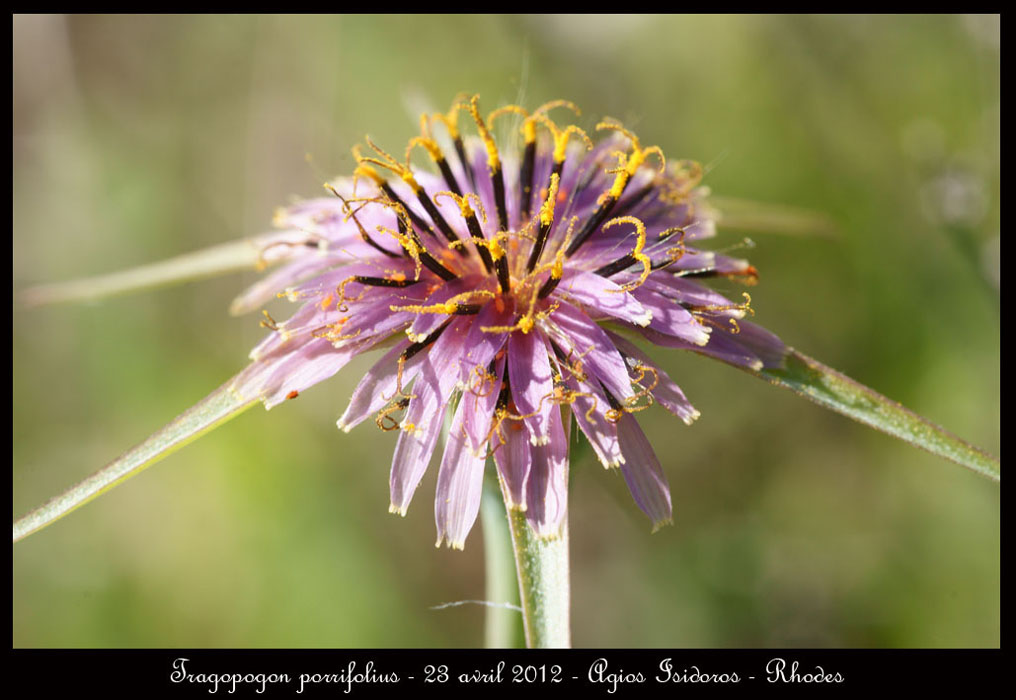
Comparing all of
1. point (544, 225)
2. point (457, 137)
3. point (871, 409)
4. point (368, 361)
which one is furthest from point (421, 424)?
point (368, 361)

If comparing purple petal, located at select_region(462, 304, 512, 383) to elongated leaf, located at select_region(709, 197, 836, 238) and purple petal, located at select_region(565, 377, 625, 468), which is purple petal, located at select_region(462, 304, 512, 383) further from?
elongated leaf, located at select_region(709, 197, 836, 238)

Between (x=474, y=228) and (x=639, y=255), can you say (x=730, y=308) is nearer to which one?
(x=639, y=255)

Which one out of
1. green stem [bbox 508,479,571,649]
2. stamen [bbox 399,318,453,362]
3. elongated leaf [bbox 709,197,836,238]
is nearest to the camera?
green stem [bbox 508,479,571,649]

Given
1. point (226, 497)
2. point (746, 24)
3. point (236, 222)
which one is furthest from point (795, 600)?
point (236, 222)

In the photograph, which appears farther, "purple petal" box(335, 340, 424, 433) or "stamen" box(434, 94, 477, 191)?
"stamen" box(434, 94, 477, 191)

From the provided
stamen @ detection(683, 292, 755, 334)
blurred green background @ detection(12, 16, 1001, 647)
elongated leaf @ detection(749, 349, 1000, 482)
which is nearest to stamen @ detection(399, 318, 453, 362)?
stamen @ detection(683, 292, 755, 334)

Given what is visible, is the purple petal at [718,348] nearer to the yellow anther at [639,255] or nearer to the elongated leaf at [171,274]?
the yellow anther at [639,255]
